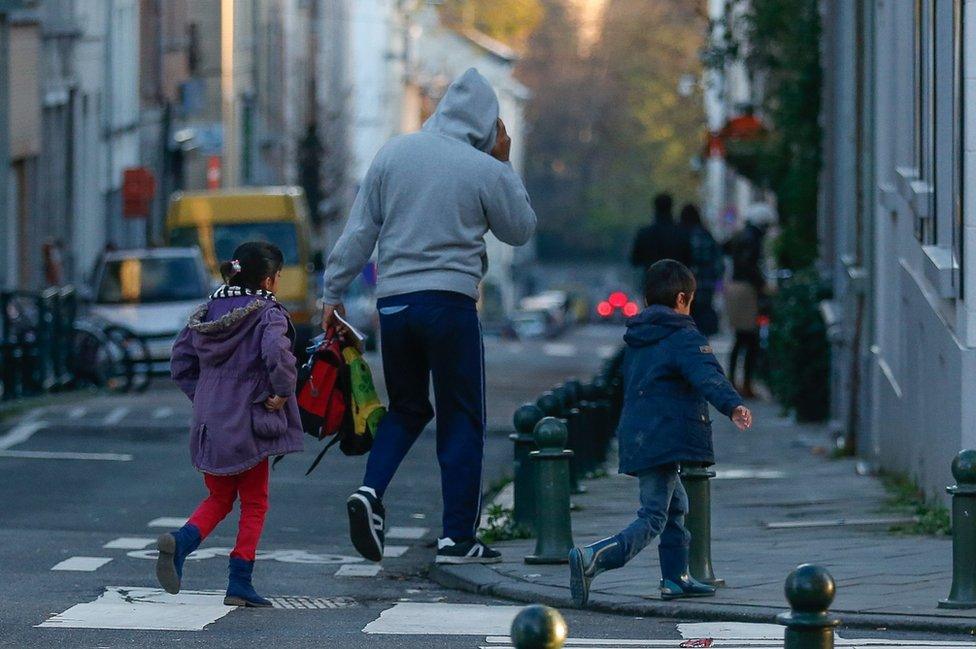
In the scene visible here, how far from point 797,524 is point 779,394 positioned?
8.79 meters

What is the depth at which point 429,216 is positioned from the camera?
29.2 ft

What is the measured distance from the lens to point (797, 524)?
35.6 ft

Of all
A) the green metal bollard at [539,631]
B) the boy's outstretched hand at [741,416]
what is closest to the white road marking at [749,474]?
the boy's outstretched hand at [741,416]

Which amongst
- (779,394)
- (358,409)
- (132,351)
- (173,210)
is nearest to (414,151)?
(358,409)

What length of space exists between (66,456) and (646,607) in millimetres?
7771

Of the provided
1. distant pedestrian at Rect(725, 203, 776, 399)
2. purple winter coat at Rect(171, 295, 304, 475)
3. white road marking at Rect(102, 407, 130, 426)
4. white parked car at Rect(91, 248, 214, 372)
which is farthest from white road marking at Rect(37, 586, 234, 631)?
white parked car at Rect(91, 248, 214, 372)

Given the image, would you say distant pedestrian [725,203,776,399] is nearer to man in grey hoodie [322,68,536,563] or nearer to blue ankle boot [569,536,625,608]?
man in grey hoodie [322,68,536,563]

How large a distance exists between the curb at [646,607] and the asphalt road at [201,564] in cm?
10

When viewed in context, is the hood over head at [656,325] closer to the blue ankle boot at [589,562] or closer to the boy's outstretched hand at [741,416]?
the boy's outstretched hand at [741,416]

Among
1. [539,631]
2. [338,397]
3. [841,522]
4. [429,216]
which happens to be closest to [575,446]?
[841,522]

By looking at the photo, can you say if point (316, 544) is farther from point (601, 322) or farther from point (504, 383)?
point (601, 322)

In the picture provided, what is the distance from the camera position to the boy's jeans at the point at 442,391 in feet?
29.3

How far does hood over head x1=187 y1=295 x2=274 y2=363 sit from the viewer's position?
8.13 metres

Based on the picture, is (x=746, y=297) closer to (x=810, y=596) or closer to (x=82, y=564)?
(x=82, y=564)
